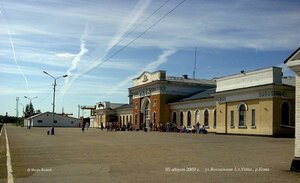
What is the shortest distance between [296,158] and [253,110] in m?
29.4

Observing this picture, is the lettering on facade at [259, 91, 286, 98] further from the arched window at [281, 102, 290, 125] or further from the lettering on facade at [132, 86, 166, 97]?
the lettering on facade at [132, 86, 166, 97]

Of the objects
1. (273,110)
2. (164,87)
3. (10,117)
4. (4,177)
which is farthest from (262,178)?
(10,117)

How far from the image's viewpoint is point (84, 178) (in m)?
Result: 10.9

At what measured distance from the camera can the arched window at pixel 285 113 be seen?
39219 millimetres

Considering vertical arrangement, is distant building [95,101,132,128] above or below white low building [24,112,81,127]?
above

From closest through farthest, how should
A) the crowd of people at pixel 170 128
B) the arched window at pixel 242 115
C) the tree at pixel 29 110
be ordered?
the arched window at pixel 242 115 < the crowd of people at pixel 170 128 < the tree at pixel 29 110

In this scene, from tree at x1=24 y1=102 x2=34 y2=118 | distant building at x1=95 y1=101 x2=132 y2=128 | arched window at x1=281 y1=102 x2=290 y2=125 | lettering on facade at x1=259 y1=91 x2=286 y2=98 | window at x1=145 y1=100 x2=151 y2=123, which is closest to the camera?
lettering on facade at x1=259 y1=91 x2=286 y2=98

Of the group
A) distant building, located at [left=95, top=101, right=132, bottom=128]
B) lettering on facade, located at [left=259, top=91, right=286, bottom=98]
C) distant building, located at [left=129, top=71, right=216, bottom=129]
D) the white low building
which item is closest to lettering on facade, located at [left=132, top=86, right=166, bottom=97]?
distant building, located at [left=129, top=71, right=216, bottom=129]

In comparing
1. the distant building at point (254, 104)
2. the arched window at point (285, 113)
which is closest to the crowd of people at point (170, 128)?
the distant building at point (254, 104)

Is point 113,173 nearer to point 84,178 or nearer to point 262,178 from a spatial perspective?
point 84,178

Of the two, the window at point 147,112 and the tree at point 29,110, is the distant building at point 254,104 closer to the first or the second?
the window at point 147,112

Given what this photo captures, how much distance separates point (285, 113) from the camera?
39.5m

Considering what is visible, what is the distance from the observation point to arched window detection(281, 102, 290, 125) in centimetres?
3922

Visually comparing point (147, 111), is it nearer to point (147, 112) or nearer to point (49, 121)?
point (147, 112)
